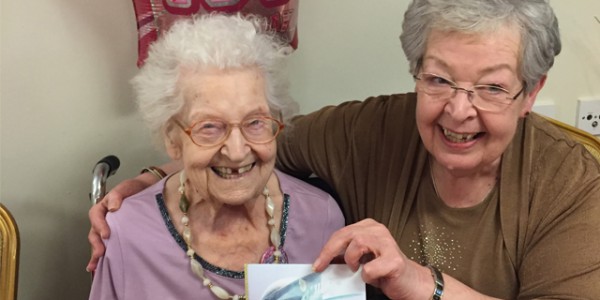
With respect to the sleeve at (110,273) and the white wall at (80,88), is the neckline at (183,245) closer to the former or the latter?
the sleeve at (110,273)

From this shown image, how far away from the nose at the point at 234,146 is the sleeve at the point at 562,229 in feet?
1.96

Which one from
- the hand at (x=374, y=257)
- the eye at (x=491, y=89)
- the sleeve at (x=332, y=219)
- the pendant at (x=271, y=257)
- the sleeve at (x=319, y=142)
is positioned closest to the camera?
the hand at (x=374, y=257)

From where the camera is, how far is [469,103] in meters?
1.18

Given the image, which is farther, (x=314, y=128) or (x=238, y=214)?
(x=314, y=128)

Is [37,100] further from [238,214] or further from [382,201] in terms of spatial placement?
[382,201]

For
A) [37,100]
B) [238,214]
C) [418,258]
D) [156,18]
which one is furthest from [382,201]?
[37,100]

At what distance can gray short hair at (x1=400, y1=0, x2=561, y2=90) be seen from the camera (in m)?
1.15

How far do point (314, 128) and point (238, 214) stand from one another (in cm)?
33

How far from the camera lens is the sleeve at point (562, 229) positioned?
118 centimetres

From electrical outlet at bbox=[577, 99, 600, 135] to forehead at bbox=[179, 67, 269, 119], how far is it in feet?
4.74

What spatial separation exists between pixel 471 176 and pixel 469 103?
0.22 metres

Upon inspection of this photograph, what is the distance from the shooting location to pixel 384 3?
1.84 meters

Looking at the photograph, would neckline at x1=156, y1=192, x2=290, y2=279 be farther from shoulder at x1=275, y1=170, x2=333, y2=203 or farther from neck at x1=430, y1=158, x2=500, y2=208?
neck at x1=430, y1=158, x2=500, y2=208

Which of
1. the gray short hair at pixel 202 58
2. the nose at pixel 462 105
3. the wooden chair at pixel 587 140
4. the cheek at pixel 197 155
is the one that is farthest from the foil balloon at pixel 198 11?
the wooden chair at pixel 587 140
